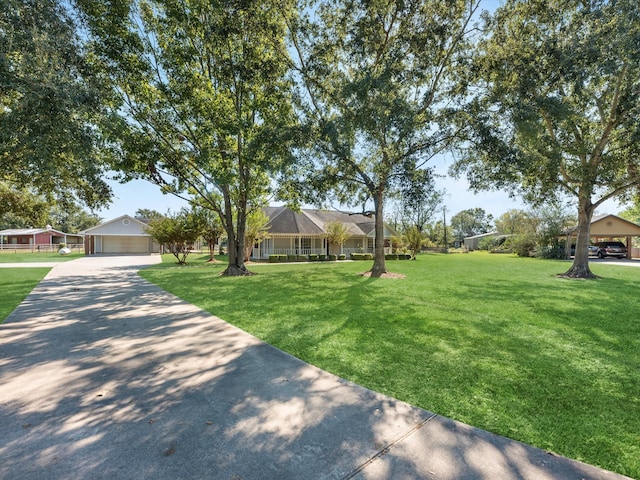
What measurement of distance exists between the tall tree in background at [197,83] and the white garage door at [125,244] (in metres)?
28.1

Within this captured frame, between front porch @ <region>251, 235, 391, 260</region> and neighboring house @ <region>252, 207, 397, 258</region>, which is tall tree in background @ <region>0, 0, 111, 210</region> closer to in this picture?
neighboring house @ <region>252, 207, 397, 258</region>

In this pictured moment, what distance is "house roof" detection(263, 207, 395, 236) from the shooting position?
28859mm

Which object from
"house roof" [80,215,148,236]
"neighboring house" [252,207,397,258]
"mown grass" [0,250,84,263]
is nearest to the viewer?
"mown grass" [0,250,84,263]

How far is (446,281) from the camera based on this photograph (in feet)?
43.4

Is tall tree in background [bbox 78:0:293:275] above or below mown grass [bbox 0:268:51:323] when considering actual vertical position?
above

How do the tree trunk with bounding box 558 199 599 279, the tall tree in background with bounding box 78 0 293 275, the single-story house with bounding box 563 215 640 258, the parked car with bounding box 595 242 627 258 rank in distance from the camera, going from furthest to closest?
the parked car with bounding box 595 242 627 258 → the single-story house with bounding box 563 215 640 258 → the tree trunk with bounding box 558 199 599 279 → the tall tree in background with bounding box 78 0 293 275

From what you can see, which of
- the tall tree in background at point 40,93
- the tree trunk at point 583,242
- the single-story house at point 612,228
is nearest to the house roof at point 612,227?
the single-story house at point 612,228

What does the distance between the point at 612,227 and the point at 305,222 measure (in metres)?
29.4

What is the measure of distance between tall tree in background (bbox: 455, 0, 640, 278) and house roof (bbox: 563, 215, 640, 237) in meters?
19.2

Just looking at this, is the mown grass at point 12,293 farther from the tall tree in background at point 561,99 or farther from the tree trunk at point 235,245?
the tall tree in background at point 561,99

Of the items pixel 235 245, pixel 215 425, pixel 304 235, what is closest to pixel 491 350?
pixel 215 425

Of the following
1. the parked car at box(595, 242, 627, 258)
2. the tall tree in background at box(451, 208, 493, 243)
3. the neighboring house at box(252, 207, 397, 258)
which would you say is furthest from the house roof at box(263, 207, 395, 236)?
the tall tree in background at box(451, 208, 493, 243)

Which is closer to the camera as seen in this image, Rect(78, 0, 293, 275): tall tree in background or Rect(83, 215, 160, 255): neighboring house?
Rect(78, 0, 293, 275): tall tree in background

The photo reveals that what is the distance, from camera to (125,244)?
3903 centimetres
